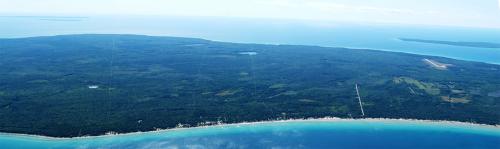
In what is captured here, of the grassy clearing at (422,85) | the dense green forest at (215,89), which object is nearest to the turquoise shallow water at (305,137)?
the dense green forest at (215,89)

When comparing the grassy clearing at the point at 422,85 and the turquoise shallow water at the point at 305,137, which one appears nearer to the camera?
Result: the turquoise shallow water at the point at 305,137

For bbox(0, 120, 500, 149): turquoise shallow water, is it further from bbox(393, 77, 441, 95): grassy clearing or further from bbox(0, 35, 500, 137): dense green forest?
bbox(393, 77, 441, 95): grassy clearing

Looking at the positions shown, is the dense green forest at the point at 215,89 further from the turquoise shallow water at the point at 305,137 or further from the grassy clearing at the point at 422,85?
the turquoise shallow water at the point at 305,137

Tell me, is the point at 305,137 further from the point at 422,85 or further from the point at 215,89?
the point at 422,85

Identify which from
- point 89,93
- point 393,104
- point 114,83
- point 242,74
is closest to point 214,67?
point 242,74

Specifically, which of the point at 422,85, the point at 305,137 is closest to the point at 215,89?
the point at 305,137

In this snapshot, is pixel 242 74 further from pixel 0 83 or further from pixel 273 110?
pixel 0 83

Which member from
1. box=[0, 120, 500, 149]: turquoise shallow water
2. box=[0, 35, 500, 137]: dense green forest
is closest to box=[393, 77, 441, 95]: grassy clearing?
box=[0, 35, 500, 137]: dense green forest
